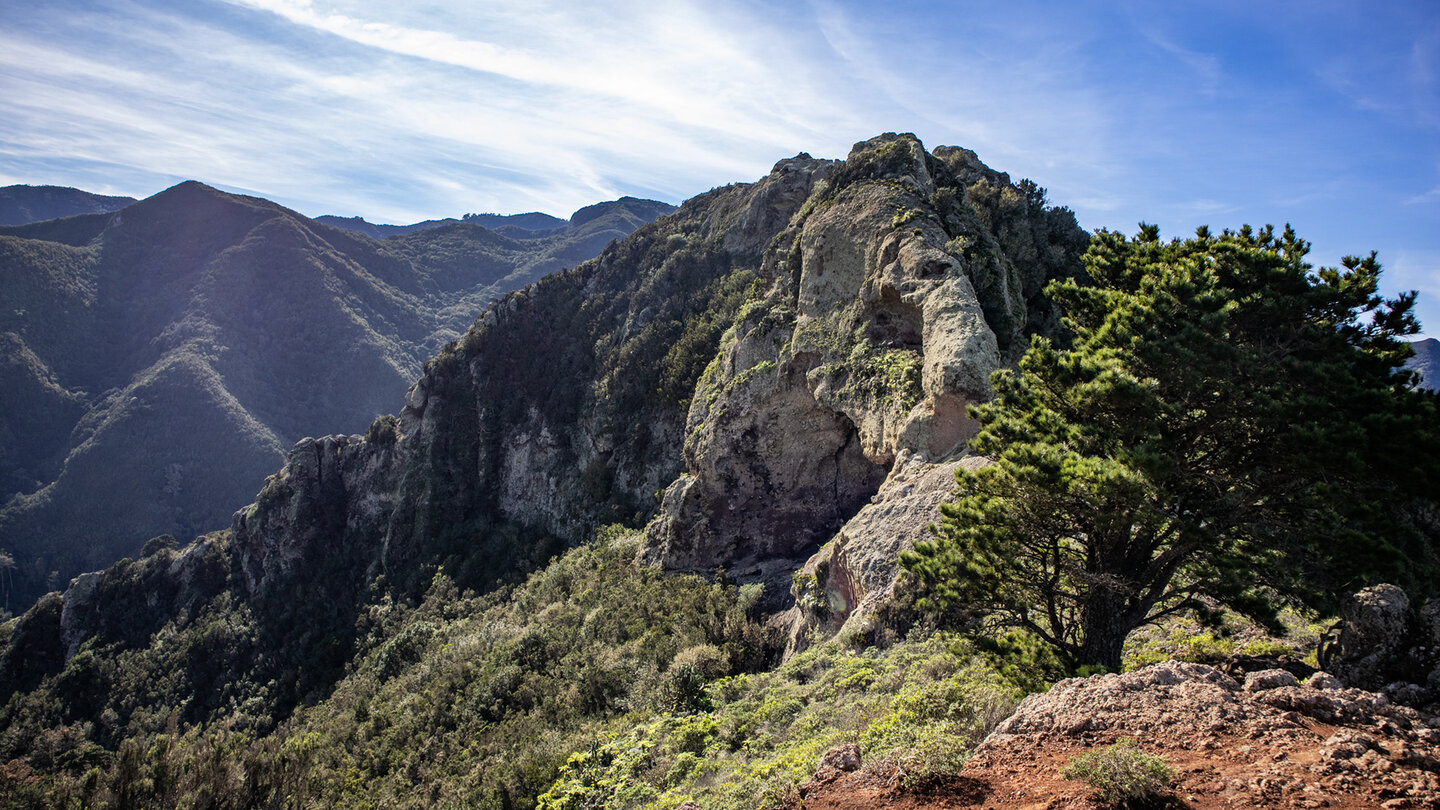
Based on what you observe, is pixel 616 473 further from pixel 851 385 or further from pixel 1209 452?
pixel 1209 452

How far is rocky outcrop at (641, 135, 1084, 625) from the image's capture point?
13.8 metres

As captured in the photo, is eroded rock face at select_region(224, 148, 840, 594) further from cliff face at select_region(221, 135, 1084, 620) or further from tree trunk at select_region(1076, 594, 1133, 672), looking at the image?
tree trunk at select_region(1076, 594, 1133, 672)

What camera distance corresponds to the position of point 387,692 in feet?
71.7

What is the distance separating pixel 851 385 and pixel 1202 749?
44.4ft

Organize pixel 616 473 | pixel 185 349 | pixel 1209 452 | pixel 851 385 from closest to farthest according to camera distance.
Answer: pixel 1209 452, pixel 851 385, pixel 616 473, pixel 185 349

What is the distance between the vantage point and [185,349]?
4508 inches

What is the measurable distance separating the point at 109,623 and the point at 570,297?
40470 mm

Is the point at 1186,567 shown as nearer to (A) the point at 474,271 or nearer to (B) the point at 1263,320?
(B) the point at 1263,320

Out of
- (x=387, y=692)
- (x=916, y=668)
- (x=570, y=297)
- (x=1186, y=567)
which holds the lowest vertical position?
(x=387, y=692)

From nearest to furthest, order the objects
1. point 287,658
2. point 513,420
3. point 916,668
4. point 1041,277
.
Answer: point 916,668, point 1041,277, point 287,658, point 513,420

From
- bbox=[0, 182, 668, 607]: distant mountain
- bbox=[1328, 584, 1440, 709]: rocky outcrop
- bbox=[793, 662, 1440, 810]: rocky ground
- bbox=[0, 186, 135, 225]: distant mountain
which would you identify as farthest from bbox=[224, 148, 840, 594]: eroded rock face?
bbox=[0, 186, 135, 225]: distant mountain

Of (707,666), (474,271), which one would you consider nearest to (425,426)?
(707,666)

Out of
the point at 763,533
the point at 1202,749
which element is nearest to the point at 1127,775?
the point at 1202,749

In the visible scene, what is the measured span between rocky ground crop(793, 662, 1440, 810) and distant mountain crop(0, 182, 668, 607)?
394 feet
